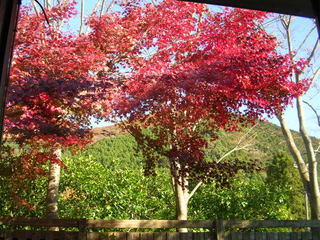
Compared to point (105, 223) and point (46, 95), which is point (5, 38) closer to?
point (46, 95)

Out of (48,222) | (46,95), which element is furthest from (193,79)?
(48,222)

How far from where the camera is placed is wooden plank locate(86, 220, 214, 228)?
77.8 inches

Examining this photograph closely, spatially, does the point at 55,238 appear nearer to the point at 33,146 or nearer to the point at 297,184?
the point at 33,146

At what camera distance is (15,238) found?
1.81 meters

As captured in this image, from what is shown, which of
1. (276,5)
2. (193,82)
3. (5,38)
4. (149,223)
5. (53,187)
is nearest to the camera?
(5,38)

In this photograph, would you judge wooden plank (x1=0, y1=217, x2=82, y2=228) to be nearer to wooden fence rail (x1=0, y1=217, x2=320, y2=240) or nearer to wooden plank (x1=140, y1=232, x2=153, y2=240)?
wooden fence rail (x1=0, y1=217, x2=320, y2=240)

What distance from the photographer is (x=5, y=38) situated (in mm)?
741

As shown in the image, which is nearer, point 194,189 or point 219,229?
point 219,229

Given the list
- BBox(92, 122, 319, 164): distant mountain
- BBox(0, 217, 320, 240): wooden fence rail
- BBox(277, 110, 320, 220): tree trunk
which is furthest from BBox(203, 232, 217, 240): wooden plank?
BBox(277, 110, 320, 220): tree trunk

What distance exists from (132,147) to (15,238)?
869 mm

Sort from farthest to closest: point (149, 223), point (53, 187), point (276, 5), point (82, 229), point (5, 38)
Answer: point (53, 187) < point (149, 223) < point (82, 229) < point (276, 5) < point (5, 38)

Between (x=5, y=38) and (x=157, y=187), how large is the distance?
1.63 m

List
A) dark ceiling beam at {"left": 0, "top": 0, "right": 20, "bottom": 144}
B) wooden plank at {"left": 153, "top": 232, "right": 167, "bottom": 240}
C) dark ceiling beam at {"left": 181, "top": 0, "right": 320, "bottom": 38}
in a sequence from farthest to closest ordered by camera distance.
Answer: wooden plank at {"left": 153, "top": 232, "right": 167, "bottom": 240}, dark ceiling beam at {"left": 181, "top": 0, "right": 320, "bottom": 38}, dark ceiling beam at {"left": 0, "top": 0, "right": 20, "bottom": 144}

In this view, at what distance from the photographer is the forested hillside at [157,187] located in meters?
2.16
